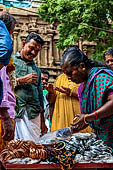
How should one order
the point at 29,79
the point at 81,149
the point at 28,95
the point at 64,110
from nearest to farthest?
the point at 81,149 → the point at 29,79 → the point at 28,95 → the point at 64,110

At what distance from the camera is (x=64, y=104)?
4855 mm

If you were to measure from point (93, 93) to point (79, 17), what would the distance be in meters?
9.35

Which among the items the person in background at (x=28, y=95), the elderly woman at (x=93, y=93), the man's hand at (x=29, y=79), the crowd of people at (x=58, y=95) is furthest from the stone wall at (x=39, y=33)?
the elderly woman at (x=93, y=93)

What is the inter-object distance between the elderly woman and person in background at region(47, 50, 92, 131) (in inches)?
68.1

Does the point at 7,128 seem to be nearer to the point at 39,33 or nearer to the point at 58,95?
the point at 58,95

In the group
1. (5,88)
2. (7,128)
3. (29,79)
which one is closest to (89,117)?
(7,128)

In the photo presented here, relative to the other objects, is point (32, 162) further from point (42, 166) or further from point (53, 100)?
point (53, 100)

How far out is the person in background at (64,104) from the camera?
4.75m

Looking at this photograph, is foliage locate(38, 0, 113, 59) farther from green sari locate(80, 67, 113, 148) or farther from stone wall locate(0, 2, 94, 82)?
green sari locate(80, 67, 113, 148)

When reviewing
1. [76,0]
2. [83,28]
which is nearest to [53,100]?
[83,28]

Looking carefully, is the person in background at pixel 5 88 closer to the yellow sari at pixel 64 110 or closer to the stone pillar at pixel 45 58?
the yellow sari at pixel 64 110

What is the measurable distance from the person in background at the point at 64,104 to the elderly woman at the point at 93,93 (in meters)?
1.73

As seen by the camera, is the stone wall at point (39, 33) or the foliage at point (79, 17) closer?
the foliage at point (79, 17)

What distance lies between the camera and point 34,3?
51.4 feet
